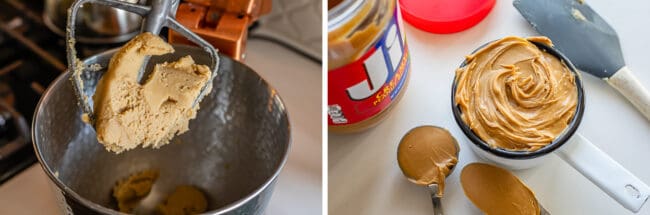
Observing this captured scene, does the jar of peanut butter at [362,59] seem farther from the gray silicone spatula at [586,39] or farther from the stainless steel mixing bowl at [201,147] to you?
the gray silicone spatula at [586,39]

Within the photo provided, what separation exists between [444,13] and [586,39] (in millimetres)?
124

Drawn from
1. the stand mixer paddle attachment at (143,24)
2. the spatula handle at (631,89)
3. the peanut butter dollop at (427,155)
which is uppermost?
the stand mixer paddle attachment at (143,24)

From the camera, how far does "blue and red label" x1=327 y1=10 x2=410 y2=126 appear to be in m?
0.56

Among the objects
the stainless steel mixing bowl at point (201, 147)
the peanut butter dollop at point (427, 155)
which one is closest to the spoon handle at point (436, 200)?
the peanut butter dollop at point (427, 155)

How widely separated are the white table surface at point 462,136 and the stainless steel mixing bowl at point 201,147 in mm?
73

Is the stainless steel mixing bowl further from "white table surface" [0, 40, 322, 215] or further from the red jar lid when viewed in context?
the red jar lid

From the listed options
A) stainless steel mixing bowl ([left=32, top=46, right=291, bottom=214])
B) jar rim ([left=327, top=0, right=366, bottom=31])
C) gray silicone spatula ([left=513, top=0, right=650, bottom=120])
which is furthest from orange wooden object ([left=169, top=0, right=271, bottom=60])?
gray silicone spatula ([left=513, top=0, right=650, bottom=120])

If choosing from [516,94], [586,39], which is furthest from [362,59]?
[586,39]

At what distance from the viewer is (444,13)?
713 mm

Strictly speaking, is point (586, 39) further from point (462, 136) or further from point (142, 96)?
point (142, 96)

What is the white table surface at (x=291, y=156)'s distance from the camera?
64cm

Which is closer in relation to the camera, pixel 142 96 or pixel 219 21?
pixel 142 96

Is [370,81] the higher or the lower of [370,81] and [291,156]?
the higher

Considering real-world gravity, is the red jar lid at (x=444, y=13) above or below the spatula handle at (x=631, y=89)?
above
